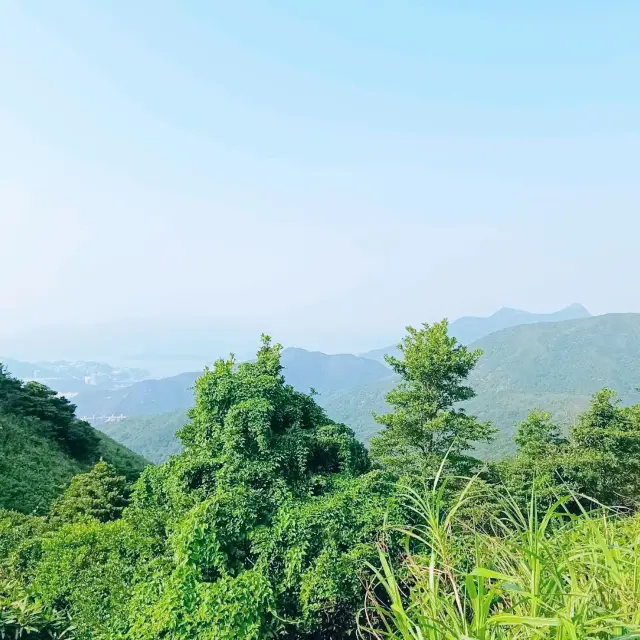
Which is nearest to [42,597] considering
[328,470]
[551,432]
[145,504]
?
[145,504]

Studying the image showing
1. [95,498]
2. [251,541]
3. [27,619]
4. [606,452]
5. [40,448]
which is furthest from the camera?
[40,448]

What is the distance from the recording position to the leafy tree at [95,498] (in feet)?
45.3

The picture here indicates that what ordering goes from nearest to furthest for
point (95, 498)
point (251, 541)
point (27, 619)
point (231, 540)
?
point (27, 619) < point (231, 540) < point (251, 541) < point (95, 498)

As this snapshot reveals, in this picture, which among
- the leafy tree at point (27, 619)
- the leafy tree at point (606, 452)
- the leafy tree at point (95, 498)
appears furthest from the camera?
the leafy tree at point (606, 452)

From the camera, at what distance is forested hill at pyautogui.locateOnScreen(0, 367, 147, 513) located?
16.7 m

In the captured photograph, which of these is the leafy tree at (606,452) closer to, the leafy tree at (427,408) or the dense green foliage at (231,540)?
the leafy tree at (427,408)

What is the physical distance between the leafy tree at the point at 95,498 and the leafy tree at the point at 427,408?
340 inches

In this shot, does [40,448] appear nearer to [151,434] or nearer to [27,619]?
[27,619]

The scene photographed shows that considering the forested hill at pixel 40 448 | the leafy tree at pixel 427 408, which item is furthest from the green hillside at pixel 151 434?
the leafy tree at pixel 427 408

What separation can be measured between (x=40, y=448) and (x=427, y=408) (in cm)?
1753

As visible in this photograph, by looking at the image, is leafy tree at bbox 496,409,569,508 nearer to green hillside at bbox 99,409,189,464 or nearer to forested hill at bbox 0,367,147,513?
forested hill at bbox 0,367,147,513

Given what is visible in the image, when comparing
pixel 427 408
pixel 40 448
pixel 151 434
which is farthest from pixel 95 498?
pixel 151 434

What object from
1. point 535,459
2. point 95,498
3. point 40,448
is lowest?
point 535,459

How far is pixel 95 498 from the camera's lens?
1462 centimetres
